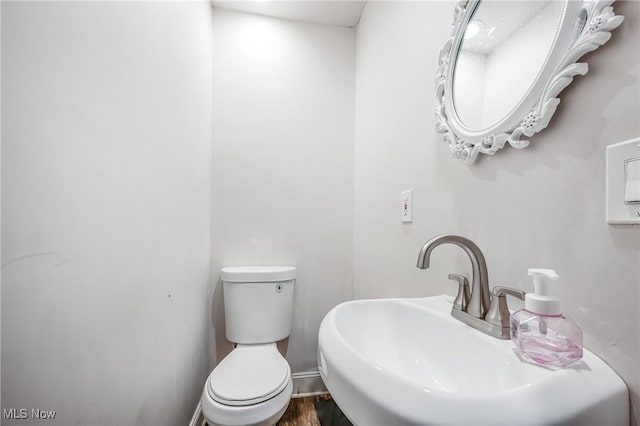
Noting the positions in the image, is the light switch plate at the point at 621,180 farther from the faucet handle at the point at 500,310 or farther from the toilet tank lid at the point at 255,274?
the toilet tank lid at the point at 255,274

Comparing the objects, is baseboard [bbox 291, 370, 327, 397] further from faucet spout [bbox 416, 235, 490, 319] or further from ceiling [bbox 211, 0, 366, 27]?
ceiling [bbox 211, 0, 366, 27]

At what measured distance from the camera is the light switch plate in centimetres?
36

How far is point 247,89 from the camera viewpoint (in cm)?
156

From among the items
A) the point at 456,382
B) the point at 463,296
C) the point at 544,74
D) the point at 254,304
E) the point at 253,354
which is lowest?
the point at 253,354

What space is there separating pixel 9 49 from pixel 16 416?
2.11 ft

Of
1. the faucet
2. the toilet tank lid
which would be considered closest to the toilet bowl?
the toilet tank lid

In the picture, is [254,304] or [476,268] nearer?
[476,268]

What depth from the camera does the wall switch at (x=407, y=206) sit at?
3.17 feet

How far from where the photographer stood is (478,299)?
1.87 feet

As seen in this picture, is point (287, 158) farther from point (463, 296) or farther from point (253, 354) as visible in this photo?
point (463, 296)

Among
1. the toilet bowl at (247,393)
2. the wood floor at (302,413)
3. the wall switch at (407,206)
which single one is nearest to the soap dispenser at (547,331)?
the wall switch at (407,206)

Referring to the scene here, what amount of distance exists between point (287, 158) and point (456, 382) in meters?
1.34

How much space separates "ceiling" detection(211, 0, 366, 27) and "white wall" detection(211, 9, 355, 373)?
0.04 metres

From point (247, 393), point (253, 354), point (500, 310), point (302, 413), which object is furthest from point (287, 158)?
point (302, 413)
